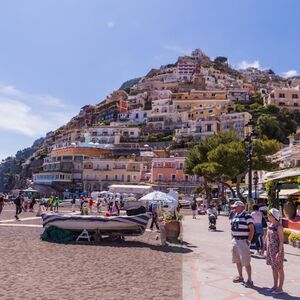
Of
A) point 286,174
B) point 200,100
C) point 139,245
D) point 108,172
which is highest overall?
point 200,100

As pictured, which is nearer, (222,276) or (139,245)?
(222,276)

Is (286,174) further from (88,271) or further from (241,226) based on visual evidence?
(88,271)

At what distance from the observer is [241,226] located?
8.38 m

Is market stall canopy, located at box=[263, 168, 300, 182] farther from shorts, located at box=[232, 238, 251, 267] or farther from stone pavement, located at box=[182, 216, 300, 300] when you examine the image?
shorts, located at box=[232, 238, 251, 267]

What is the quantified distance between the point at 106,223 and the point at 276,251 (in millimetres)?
8379

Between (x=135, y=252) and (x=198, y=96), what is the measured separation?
357 feet

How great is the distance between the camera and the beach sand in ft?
24.0

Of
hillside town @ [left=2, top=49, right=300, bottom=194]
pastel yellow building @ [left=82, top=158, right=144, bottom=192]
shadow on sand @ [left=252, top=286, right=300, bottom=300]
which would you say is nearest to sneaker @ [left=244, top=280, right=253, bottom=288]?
shadow on sand @ [left=252, top=286, right=300, bottom=300]

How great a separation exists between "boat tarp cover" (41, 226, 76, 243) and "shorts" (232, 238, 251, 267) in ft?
26.0

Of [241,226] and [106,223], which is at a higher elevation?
[241,226]

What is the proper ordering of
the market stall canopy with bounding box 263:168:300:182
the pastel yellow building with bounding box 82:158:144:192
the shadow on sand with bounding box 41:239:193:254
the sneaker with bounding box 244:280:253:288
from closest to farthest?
the sneaker with bounding box 244:280:253:288 → the shadow on sand with bounding box 41:239:193:254 → the market stall canopy with bounding box 263:168:300:182 → the pastel yellow building with bounding box 82:158:144:192

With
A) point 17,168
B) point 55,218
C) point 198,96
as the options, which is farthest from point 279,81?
point 55,218

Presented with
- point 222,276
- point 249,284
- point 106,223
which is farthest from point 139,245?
point 249,284

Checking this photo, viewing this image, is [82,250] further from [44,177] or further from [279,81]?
[279,81]
